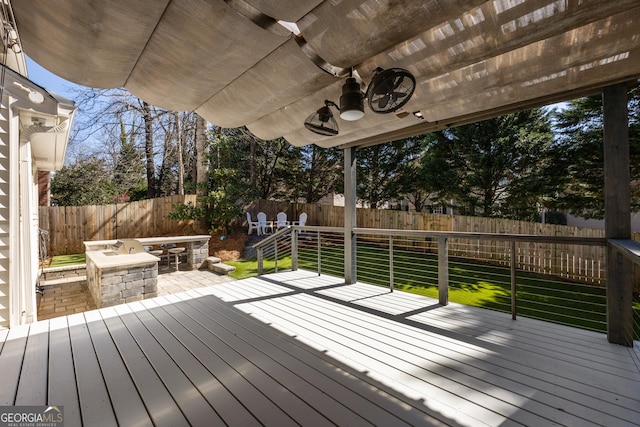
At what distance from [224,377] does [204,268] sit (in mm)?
6207

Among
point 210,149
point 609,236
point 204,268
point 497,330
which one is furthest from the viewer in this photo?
point 210,149

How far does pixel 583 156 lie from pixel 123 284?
11.0 metres

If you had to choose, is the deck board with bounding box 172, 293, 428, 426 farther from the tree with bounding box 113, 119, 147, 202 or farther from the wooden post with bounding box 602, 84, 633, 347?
the tree with bounding box 113, 119, 147, 202

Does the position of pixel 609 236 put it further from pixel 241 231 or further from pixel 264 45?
pixel 241 231

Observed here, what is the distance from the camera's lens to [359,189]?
41.5 ft

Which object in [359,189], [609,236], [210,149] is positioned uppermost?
[210,149]

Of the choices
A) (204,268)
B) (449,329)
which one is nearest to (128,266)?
(204,268)

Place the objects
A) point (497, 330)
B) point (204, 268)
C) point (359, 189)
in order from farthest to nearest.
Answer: point (359, 189)
point (204, 268)
point (497, 330)

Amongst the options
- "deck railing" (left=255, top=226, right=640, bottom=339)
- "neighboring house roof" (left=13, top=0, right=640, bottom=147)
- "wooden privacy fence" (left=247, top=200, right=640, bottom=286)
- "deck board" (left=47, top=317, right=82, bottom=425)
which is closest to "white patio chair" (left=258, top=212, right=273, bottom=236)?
"wooden privacy fence" (left=247, top=200, right=640, bottom=286)

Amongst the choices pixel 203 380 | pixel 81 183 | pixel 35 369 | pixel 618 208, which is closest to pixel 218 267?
pixel 35 369

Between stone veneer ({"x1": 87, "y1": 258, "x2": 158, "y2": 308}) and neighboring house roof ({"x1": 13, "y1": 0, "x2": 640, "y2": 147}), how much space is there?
3235 millimetres

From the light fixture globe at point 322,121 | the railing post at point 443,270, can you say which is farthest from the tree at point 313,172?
the light fixture globe at point 322,121

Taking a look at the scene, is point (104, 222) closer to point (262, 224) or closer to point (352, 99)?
point (262, 224)

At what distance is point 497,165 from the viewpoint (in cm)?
918
